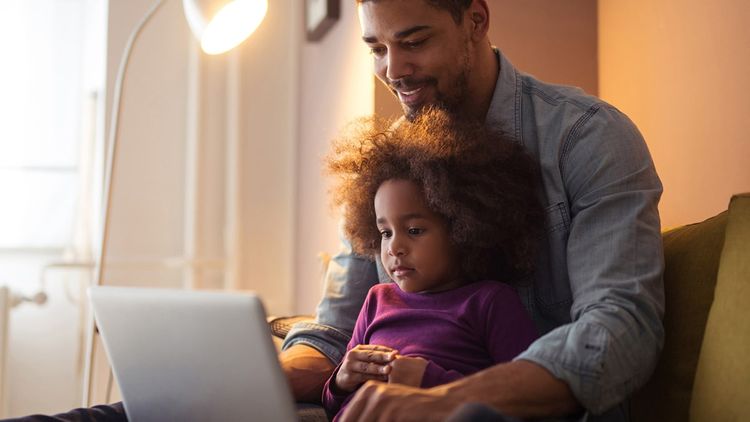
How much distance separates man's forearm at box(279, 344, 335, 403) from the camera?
56.2 inches

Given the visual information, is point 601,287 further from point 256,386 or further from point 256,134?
point 256,134

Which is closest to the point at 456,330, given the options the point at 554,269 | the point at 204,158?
the point at 554,269

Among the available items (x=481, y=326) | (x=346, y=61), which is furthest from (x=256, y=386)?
(x=346, y=61)

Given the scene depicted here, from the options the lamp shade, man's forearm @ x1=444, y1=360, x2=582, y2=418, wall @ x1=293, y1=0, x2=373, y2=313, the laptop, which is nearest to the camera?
the laptop

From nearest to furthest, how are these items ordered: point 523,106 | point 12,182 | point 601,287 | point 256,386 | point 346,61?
point 256,386 < point 601,287 < point 523,106 < point 346,61 < point 12,182

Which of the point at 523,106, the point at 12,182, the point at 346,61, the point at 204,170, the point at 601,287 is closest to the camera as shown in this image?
the point at 601,287

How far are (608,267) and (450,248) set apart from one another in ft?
0.87

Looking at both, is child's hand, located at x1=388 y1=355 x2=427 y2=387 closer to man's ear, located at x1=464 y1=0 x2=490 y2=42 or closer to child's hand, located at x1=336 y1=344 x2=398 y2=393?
child's hand, located at x1=336 y1=344 x2=398 y2=393

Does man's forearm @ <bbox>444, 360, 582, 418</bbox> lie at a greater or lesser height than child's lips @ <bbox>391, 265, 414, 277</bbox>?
lesser

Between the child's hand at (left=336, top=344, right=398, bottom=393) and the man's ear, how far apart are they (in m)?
0.63

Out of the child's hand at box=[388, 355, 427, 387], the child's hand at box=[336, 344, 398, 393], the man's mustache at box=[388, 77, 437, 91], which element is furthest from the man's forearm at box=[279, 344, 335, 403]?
the man's mustache at box=[388, 77, 437, 91]

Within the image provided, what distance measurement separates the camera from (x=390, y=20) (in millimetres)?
1513

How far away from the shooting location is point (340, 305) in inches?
63.0

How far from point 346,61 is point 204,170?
0.75 metres
